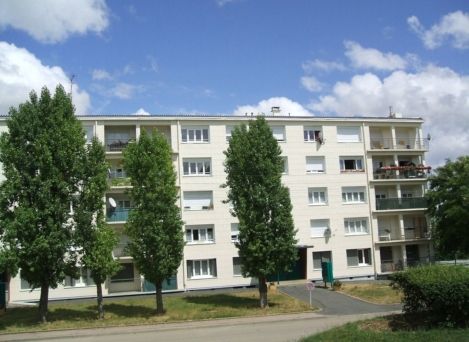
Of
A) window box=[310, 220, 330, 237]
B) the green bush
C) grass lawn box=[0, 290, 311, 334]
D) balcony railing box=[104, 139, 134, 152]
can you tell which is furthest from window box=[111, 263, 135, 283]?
the green bush

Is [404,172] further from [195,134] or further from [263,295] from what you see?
[263,295]

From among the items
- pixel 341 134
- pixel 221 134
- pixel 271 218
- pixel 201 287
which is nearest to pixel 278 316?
pixel 271 218

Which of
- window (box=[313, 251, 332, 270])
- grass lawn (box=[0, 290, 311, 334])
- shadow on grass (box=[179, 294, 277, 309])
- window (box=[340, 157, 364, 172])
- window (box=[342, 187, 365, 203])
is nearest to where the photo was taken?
grass lawn (box=[0, 290, 311, 334])

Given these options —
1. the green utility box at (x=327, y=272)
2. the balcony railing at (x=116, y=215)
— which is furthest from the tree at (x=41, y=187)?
the green utility box at (x=327, y=272)

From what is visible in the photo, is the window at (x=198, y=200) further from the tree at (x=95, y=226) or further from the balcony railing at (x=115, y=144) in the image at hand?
the tree at (x=95, y=226)

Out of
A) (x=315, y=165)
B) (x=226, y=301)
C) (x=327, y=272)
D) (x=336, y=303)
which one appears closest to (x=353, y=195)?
(x=315, y=165)

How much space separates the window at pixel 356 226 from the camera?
4456cm

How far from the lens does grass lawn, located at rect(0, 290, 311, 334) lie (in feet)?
84.6

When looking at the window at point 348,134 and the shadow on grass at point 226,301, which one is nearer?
the shadow on grass at point 226,301

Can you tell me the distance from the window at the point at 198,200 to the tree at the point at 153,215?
1233 centimetres

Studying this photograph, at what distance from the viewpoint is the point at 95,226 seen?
1085 inches

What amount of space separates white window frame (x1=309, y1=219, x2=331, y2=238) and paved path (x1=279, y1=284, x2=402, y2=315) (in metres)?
7.40

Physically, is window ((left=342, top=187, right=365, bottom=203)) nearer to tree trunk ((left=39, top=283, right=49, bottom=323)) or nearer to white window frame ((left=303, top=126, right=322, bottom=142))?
white window frame ((left=303, top=126, right=322, bottom=142))

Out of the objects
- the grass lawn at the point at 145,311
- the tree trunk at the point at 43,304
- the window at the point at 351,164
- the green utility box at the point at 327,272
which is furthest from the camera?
the window at the point at 351,164
